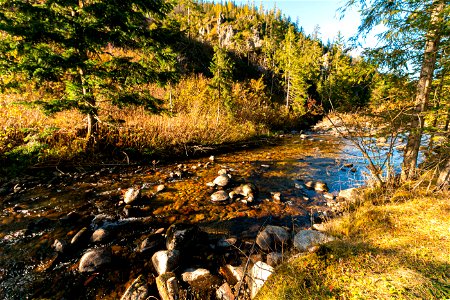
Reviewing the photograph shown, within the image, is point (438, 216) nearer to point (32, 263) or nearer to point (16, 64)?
point (32, 263)

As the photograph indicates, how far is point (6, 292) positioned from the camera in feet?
9.23

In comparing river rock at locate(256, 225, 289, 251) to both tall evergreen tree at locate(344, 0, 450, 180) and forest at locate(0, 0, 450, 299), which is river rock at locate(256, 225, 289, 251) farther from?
tall evergreen tree at locate(344, 0, 450, 180)

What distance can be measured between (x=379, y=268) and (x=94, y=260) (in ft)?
13.2

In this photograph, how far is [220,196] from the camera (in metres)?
5.82

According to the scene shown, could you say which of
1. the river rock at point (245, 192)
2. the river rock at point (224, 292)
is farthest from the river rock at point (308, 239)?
the river rock at point (245, 192)

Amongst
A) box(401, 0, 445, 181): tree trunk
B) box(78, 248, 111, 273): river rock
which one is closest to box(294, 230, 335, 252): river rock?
box(401, 0, 445, 181): tree trunk

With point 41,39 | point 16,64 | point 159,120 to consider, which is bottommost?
point 159,120

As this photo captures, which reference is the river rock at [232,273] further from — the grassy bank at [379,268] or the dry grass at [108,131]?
the dry grass at [108,131]

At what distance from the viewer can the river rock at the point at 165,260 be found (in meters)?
3.17

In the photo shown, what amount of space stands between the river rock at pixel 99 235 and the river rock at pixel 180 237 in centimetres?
126

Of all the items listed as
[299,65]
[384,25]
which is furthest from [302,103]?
[384,25]

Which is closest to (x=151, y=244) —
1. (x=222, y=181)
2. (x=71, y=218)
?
(x=71, y=218)

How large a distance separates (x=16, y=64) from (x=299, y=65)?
27.9 meters

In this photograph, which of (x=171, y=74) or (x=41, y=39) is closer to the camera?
(x=41, y=39)
